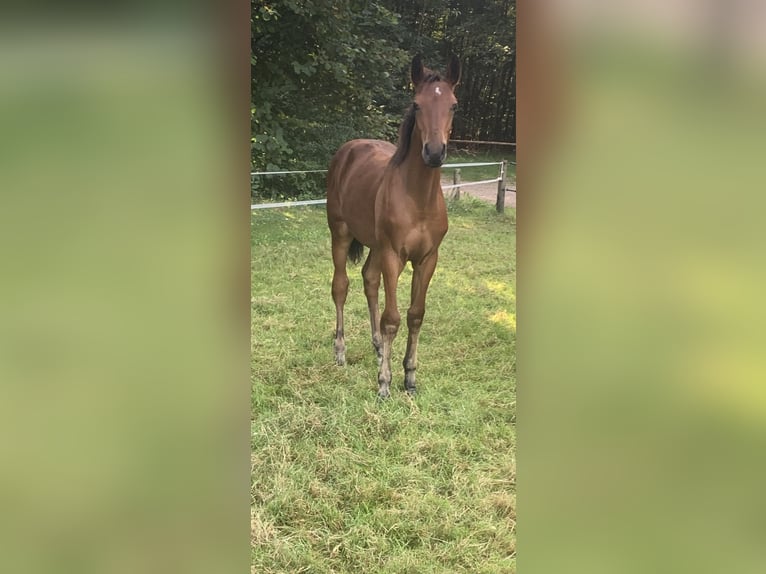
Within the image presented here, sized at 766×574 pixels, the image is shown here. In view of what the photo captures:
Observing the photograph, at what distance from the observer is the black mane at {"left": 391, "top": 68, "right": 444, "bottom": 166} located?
4.35 ft

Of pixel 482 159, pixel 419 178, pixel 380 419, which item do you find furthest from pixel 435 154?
pixel 380 419

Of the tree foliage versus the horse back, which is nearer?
the tree foliage

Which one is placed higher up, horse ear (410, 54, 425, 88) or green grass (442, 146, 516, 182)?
horse ear (410, 54, 425, 88)

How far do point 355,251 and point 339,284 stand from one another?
0.28 meters

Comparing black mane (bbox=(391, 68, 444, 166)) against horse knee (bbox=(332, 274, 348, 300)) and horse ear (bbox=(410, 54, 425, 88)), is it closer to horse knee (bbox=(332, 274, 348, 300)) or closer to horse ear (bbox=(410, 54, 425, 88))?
horse ear (bbox=(410, 54, 425, 88))

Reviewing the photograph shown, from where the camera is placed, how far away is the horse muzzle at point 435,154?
4.57 feet

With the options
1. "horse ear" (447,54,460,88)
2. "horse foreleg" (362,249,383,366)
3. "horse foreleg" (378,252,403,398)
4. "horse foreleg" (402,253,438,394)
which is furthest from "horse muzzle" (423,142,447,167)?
"horse foreleg" (362,249,383,366)

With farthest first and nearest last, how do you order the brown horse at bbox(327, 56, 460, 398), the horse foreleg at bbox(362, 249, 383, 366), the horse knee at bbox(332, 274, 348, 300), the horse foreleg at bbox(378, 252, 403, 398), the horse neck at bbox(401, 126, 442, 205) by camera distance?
the horse foreleg at bbox(362, 249, 383, 366), the horse knee at bbox(332, 274, 348, 300), the horse foreleg at bbox(378, 252, 403, 398), the horse neck at bbox(401, 126, 442, 205), the brown horse at bbox(327, 56, 460, 398)

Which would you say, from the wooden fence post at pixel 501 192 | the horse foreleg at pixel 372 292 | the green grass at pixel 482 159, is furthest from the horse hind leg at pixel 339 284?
the wooden fence post at pixel 501 192

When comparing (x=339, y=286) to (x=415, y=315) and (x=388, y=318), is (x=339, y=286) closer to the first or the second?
(x=388, y=318)

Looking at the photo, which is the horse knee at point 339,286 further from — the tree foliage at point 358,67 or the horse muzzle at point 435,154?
the horse muzzle at point 435,154
